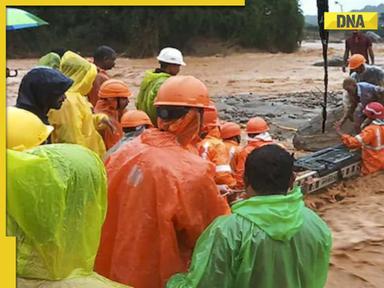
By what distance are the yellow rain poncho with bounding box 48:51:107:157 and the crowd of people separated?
0.75 metres

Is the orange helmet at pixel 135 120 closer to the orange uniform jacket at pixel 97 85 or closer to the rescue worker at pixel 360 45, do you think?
the orange uniform jacket at pixel 97 85

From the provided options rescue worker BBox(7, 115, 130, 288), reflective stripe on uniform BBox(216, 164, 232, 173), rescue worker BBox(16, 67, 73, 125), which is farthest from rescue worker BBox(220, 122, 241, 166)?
rescue worker BBox(7, 115, 130, 288)

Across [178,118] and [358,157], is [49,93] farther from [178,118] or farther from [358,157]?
[358,157]

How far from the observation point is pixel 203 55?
32.2 meters

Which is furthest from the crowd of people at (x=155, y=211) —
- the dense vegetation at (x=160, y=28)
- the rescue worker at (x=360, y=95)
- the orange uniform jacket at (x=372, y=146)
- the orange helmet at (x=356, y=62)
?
the dense vegetation at (x=160, y=28)

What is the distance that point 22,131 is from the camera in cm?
224

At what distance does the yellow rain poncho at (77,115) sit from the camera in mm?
4887

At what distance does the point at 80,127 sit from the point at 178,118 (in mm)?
2047

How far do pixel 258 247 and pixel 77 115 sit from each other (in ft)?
9.26

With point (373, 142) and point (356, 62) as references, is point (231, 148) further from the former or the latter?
point (356, 62)

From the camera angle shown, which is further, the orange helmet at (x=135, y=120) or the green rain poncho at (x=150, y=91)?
the green rain poncho at (x=150, y=91)

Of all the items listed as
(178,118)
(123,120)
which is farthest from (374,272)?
(178,118)

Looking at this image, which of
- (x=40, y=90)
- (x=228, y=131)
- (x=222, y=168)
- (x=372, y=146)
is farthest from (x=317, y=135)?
(x=40, y=90)

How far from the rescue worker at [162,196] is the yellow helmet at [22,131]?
759 mm
